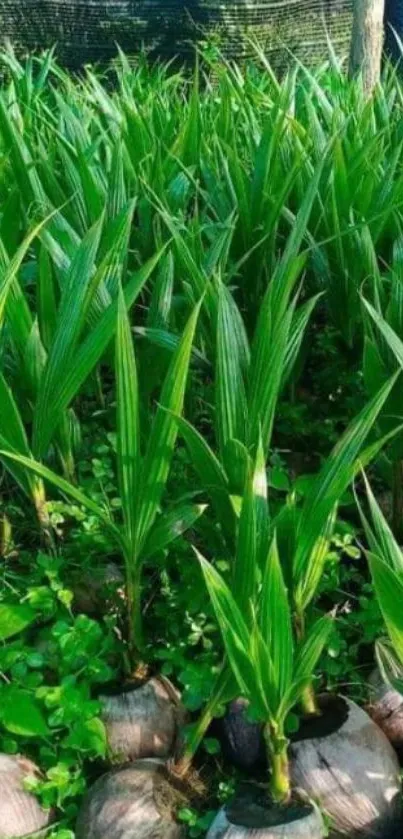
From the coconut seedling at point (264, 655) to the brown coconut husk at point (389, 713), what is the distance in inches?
6.3

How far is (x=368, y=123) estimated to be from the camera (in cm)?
236

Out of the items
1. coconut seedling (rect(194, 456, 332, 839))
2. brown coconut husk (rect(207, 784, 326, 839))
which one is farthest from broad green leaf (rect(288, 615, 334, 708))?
brown coconut husk (rect(207, 784, 326, 839))

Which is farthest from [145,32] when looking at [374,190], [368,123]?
[374,190]

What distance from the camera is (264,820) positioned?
3.64 ft

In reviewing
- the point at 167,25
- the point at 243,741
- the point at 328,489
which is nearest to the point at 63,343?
the point at 328,489

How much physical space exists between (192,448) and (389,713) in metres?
0.37

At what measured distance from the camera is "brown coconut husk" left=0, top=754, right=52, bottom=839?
3.88 feet

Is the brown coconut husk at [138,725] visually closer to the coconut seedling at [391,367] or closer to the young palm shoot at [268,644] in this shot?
the young palm shoot at [268,644]

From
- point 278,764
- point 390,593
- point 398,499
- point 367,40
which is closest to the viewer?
point 390,593

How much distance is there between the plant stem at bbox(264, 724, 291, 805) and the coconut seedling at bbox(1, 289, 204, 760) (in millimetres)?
162

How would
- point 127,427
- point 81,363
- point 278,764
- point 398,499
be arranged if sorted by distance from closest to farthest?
point 278,764 < point 127,427 < point 81,363 < point 398,499

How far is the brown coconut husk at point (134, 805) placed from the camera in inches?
45.8

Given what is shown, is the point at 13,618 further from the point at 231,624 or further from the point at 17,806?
the point at 231,624

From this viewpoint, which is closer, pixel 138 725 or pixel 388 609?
pixel 388 609
